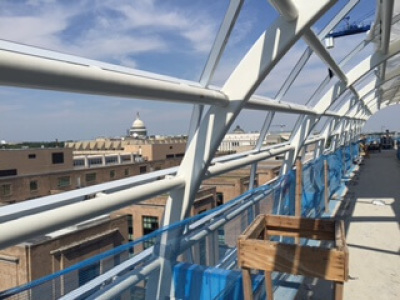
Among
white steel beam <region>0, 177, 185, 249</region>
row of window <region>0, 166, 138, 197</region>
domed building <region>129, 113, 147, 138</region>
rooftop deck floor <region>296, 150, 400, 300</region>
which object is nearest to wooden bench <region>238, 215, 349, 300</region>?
white steel beam <region>0, 177, 185, 249</region>

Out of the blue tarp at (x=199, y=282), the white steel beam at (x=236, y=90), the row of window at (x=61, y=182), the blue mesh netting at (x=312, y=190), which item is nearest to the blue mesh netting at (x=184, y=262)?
the blue tarp at (x=199, y=282)

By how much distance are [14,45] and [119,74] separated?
2.74 ft

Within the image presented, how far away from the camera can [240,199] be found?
506 cm

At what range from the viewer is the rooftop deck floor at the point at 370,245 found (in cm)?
571

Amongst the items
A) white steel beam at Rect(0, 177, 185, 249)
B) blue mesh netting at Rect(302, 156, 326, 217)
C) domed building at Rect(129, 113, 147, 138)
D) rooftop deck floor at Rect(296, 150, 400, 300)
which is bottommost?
rooftop deck floor at Rect(296, 150, 400, 300)

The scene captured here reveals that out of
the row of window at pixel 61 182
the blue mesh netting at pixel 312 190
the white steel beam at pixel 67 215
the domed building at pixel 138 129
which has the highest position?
the domed building at pixel 138 129

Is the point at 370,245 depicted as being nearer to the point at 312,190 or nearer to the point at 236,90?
the point at 312,190

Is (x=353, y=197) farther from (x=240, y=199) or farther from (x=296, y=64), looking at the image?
(x=240, y=199)

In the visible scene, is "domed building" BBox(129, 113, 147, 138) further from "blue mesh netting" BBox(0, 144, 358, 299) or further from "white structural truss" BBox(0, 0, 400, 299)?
"blue mesh netting" BBox(0, 144, 358, 299)

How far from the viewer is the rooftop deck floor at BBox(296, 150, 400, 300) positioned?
571 centimetres

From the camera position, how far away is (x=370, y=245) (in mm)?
7871

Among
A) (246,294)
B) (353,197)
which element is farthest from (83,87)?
(353,197)

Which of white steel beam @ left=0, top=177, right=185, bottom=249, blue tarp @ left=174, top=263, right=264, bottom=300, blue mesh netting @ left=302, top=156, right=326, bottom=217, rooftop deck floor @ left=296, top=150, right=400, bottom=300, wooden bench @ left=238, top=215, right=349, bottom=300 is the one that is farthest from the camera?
blue mesh netting @ left=302, top=156, right=326, bottom=217

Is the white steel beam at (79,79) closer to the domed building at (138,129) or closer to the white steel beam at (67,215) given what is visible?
the white steel beam at (67,215)
